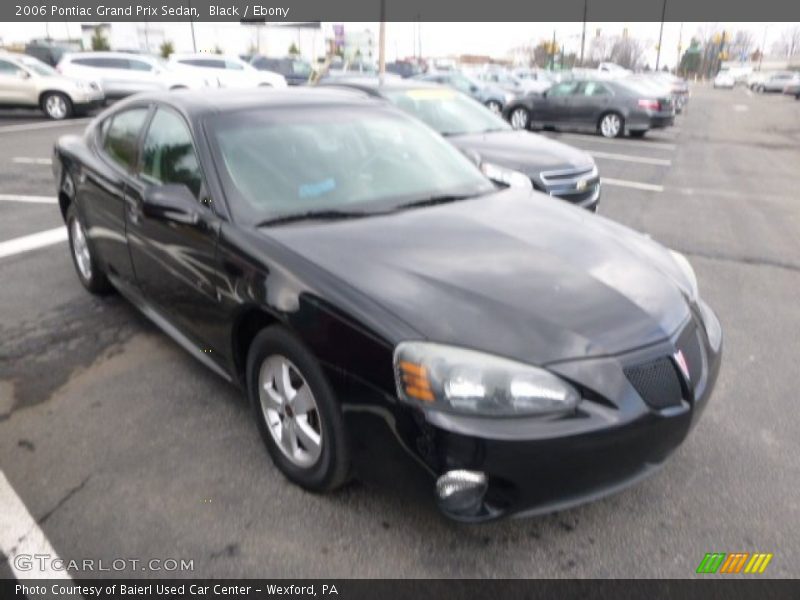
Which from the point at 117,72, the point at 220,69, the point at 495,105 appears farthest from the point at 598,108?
the point at 117,72

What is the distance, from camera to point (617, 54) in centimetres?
9806

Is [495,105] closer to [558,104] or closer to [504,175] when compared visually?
[558,104]

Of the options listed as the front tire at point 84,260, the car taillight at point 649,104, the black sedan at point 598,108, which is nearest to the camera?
the front tire at point 84,260

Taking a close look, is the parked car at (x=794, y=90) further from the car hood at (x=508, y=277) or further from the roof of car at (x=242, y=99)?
the car hood at (x=508, y=277)

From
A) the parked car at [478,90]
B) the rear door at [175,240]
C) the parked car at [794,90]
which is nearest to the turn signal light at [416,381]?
the rear door at [175,240]

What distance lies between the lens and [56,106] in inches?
672

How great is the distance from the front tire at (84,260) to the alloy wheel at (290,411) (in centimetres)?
241

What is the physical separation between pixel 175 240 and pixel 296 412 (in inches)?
45.7

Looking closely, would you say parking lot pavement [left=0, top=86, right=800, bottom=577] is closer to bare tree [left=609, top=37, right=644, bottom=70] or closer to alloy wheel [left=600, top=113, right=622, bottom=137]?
alloy wheel [left=600, top=113, right=622, bottom=137]

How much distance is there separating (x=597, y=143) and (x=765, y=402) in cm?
1327

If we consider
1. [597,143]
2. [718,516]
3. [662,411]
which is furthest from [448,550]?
[597,143]

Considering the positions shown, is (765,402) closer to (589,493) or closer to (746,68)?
(589,493)

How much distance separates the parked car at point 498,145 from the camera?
6.86 metres

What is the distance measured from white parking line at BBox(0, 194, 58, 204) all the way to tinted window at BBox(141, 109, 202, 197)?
16.8 ft
